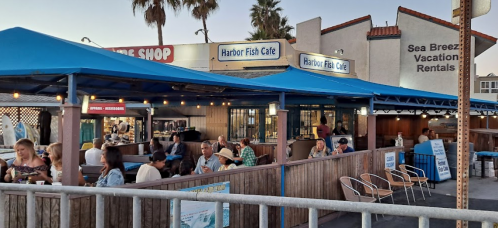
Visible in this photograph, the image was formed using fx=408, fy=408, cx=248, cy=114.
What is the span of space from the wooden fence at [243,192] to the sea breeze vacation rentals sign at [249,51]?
19.6 feet

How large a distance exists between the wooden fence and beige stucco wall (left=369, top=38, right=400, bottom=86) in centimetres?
1238

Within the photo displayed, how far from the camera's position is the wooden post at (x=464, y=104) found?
349 cm

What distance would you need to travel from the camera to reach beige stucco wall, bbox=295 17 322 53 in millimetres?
23875

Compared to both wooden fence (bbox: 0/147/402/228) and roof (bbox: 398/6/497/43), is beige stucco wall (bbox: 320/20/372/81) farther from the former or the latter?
wooden fence (bbox: 0/147/402/228)

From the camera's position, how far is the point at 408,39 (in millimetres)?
22406

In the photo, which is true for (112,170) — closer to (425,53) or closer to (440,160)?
(440,160)

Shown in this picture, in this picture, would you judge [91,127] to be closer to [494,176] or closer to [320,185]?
[320,185]

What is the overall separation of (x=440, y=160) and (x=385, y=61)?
34.8 feet

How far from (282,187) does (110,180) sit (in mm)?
3122

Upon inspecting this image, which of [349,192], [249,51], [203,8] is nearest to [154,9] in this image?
[203,8]

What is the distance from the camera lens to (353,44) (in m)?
23.3

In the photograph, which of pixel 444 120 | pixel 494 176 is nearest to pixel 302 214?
pixel 494 176

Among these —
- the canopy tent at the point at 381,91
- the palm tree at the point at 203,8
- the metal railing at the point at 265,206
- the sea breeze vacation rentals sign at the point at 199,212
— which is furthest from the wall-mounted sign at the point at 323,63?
the palm tree at the point at 203,8

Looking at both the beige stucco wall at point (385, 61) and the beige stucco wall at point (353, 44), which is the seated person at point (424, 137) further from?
the beige stucco wall at point (353, 44)
